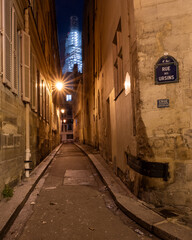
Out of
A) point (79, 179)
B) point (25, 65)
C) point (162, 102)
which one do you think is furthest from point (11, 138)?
point (162, 102)

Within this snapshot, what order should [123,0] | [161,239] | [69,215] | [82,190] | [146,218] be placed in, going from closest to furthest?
[161,239] → [146,218] → [69,215] → [123,0] → [82,190]

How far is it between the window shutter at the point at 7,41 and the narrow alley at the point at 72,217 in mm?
2979

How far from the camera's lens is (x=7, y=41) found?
16.5 feet

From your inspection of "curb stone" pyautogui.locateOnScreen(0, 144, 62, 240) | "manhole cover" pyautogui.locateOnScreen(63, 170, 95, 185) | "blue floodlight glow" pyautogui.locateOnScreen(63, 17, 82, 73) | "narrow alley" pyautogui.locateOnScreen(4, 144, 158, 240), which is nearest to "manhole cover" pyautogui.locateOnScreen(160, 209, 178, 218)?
"narrow alley" pyautogui.locateOnScreen(4, 144, 158, 240)

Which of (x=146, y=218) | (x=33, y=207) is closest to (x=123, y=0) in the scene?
(x=146, y=218)

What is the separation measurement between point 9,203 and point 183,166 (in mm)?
3686

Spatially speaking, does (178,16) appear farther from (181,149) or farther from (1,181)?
(1,181)

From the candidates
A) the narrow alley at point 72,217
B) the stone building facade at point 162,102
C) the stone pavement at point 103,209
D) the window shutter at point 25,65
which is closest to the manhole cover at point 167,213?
the stone pavement at point 103,209

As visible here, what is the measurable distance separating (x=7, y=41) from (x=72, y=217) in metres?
4.26

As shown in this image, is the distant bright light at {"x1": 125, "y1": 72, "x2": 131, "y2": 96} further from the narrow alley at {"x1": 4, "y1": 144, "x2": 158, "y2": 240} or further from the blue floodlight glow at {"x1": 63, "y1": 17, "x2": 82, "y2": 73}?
the blue floodlight glow at {"x1": 63, "y1": 17, "x2": 82, "y2": 73}

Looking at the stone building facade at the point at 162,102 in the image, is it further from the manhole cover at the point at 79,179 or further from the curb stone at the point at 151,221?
the manhole cover at the point at 79,179

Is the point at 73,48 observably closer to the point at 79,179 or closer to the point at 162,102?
the point at 79,179

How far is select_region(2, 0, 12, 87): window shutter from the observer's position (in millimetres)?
4730

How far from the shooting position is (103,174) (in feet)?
24.8
